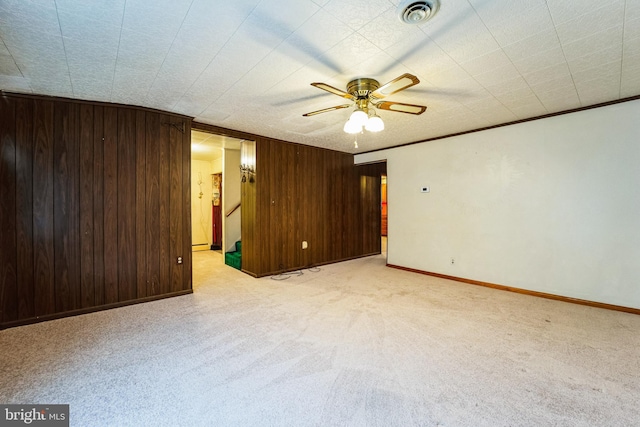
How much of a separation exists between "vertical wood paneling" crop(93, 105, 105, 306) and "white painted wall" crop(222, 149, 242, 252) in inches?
115

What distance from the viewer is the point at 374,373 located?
2.00 metres

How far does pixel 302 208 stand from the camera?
5375mm

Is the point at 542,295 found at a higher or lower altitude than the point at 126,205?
lower

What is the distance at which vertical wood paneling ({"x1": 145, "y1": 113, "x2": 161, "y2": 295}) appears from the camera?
138 inches

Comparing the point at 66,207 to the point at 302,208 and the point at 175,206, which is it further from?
the point at 302,208

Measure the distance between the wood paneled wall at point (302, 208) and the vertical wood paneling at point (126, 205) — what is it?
89 cm

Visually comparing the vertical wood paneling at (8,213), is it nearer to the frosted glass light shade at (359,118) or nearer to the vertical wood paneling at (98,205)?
the vertical wood paneling at (98,205)

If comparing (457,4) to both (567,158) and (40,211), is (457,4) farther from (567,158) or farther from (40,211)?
(40,211)

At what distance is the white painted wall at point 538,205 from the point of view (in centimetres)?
317

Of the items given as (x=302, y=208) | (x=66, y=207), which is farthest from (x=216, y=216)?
(x=66, y=207)

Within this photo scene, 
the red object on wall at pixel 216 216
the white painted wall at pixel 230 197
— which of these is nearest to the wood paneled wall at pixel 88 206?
the white painted wall at pixel 230 197

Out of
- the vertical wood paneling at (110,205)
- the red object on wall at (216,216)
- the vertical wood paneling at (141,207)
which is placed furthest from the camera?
the red object on wall at (216,216)

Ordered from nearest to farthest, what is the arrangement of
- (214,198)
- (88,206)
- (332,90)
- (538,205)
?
1. (332,90)
2. (88,206)
3. (538,205)
4. (214,198)

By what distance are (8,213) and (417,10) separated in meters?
4.20
